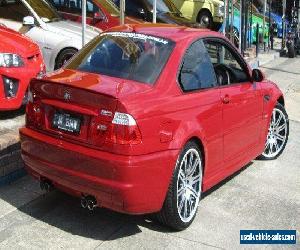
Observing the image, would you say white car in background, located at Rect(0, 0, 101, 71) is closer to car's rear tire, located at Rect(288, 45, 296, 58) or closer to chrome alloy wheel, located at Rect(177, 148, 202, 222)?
chrome alloy wheel, located at Rect(177, 148, 202, 222)

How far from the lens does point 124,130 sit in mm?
4074

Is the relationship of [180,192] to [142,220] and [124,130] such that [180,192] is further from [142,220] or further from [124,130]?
[124,130]

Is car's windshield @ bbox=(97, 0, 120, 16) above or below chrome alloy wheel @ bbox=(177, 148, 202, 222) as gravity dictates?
above

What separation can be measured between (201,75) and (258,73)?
4.01 feet

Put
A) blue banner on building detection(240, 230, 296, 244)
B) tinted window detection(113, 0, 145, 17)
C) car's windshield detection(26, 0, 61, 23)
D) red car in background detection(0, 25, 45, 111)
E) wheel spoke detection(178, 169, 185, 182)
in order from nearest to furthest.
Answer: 1. wheel spoke detection(178, 169, 185, 182)
2. blue banner on building detection(240, 230, 296, 244)
3. red car in background detection(0, 25, 45, 111)
4. car's windshield detection(26, 0, 61, 23)
5. tinted window detection(113, 0, 145, 17)

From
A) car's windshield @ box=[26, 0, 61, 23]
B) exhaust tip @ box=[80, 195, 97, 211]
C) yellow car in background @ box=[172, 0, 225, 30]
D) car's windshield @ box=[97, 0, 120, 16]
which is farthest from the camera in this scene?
yellow car in background @ box=[172, 0, 225, 30]

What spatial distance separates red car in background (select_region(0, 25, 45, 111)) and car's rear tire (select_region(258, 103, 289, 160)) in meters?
2.94

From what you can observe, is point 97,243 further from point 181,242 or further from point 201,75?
point 201,75

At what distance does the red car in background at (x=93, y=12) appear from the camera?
12.5 m

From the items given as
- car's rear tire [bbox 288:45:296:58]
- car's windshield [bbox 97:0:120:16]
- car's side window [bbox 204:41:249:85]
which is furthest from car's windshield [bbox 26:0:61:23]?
car's rear tire [bbox 288:45:296:58]

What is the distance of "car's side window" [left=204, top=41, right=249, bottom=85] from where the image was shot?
5434 millimetres

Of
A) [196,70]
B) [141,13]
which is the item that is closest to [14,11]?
[141,13]

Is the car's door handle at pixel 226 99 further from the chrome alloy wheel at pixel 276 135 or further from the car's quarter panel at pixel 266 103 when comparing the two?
the chrome alloy wheel at pixel 276 135

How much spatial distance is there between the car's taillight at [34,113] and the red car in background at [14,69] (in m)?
2.06
